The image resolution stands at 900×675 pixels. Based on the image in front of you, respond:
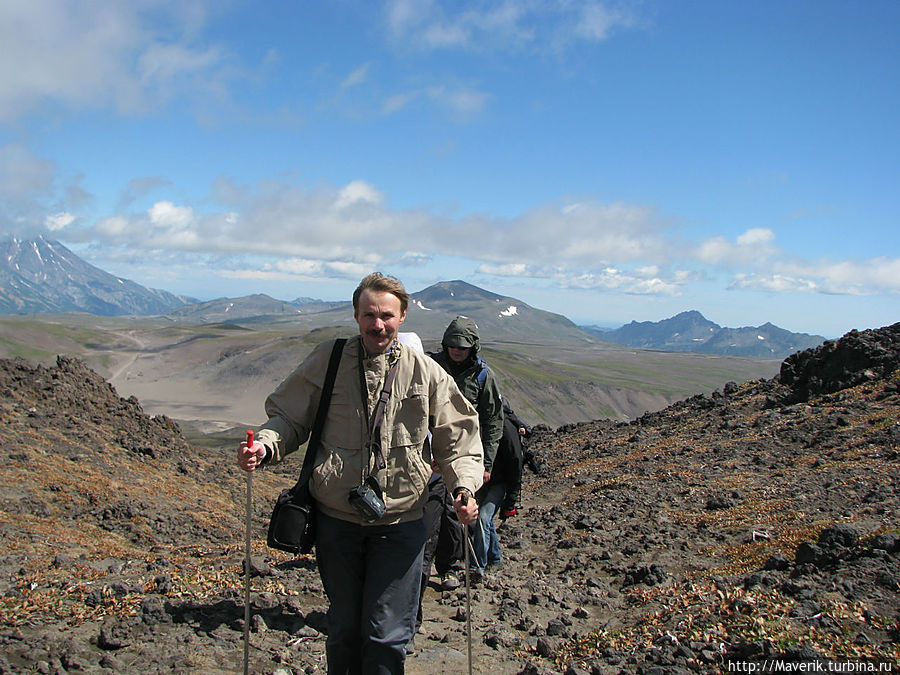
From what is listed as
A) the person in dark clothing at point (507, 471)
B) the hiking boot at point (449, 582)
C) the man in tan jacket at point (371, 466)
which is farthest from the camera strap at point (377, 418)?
the hiking boot at point (449, 582)

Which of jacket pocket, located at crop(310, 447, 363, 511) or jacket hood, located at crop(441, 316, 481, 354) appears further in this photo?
jacket hood, located at crop(441, 316, 481, 354)

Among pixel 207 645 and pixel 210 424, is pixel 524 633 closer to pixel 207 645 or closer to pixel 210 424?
pixel 207 645

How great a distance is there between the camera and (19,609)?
5.27 meters

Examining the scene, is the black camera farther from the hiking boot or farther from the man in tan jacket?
the hiking boot

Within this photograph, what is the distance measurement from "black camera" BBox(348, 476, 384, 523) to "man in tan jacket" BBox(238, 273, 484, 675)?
5 centimetres

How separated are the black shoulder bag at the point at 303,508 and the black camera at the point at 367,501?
0.31m

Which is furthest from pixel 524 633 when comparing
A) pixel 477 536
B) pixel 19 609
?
pixel 19 609

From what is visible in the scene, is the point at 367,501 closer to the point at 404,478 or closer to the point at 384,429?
the point at 404,478

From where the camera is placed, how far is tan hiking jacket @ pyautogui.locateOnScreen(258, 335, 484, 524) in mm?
3477

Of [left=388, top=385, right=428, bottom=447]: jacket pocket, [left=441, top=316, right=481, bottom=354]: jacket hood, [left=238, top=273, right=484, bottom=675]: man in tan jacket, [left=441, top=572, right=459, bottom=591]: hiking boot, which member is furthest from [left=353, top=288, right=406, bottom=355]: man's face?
[left=441, top=572, right=459, bottom=591]: hiking boot

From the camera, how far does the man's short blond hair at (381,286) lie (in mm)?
3609

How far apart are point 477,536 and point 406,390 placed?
3.99 m

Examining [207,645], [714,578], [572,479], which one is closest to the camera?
[207,645]

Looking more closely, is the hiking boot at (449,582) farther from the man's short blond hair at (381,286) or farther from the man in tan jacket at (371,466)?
the man's short blond hair at (381,286)
